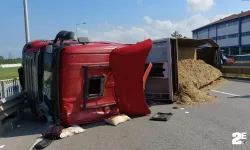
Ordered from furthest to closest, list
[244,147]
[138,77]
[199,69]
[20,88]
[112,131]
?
[199,69], [20,88], [138,77], [112,131], [244,147]

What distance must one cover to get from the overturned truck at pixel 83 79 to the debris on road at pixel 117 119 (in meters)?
0.26

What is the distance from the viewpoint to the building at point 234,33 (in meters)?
62.1

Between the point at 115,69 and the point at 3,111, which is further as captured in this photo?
the point at 115,69

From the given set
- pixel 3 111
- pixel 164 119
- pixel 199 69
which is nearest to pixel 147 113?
pixel 164 119

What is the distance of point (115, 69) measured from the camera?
651 centimetres

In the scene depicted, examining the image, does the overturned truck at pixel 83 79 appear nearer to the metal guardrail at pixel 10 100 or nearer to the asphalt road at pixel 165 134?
the metal guardrail at pixel 10 100

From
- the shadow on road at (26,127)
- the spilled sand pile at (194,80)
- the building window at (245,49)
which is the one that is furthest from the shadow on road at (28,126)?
the building window at (245,49)

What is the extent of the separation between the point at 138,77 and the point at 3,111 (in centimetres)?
329

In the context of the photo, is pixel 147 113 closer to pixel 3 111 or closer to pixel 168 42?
pixel 168 42

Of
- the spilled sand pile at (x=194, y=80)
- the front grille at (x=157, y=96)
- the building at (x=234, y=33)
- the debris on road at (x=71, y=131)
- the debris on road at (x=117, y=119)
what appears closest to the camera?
the debris on road at (x=71, y=131)

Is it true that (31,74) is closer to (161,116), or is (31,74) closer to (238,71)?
(161,116)

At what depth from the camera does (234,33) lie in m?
66.2

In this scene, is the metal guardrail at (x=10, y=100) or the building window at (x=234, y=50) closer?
the metal guardrail at (x=10, y=100)

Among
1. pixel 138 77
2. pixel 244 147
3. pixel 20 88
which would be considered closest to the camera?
pixel 244 147
